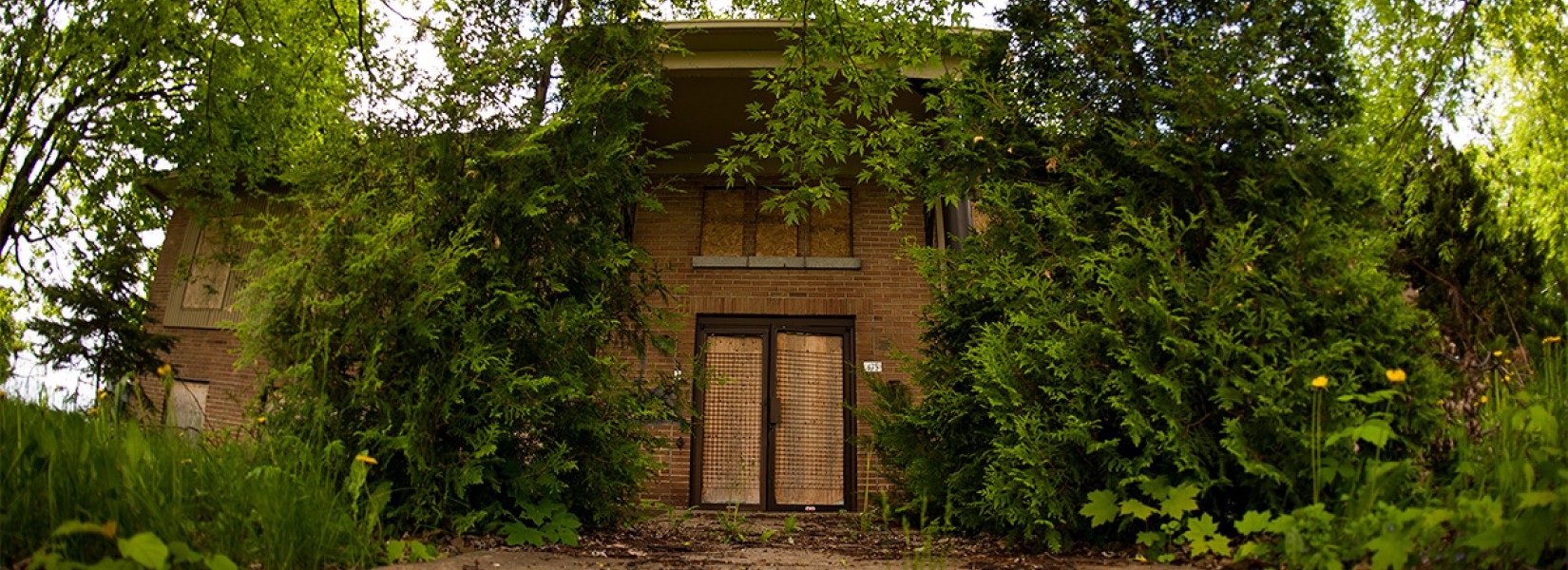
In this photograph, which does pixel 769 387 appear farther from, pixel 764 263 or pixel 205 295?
pixel 205 295

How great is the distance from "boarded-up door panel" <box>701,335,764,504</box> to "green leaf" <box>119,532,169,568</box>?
7.69 meters

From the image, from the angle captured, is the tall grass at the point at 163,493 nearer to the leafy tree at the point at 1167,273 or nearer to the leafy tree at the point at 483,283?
the leafy tree at the point at 483,283

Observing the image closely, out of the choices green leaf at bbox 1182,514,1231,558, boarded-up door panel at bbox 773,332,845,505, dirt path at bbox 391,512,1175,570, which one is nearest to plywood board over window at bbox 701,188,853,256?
boarded-up door panel at bbox 773,332,845,505

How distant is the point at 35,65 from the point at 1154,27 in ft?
51.0

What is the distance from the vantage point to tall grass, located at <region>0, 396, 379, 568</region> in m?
3.07

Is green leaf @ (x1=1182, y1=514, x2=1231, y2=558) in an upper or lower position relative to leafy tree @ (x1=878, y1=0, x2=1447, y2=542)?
lower

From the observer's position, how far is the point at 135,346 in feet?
42.1

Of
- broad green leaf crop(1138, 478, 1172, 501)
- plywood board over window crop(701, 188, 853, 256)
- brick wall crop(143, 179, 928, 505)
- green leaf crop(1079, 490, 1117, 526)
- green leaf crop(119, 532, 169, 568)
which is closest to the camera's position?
green leaf crop(119, 532, 169, 568)

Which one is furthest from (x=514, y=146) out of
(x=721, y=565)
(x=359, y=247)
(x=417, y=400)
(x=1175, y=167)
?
(x=1175, y=167)

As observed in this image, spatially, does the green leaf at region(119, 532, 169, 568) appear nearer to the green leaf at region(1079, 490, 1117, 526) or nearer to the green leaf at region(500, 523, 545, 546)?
the green leaf at region(500, 523, 545, 546)

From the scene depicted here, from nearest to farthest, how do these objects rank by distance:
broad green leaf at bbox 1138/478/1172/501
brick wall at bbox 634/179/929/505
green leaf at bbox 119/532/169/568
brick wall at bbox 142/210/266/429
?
green leaf at bbox 119/532/169/568
broad green leaf at bbox 1138/478/1172/501
brick wall at bbox 634/179/929/505
brick wall at bbox 142/210/266/429

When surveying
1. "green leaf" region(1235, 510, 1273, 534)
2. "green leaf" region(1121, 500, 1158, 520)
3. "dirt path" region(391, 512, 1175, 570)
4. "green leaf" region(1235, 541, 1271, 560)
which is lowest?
"dirt path" region(391, 512, 1175, 570)

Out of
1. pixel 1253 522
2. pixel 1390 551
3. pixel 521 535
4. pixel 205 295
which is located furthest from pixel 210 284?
pixel 1390 551

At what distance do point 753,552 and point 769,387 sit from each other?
4744mm
